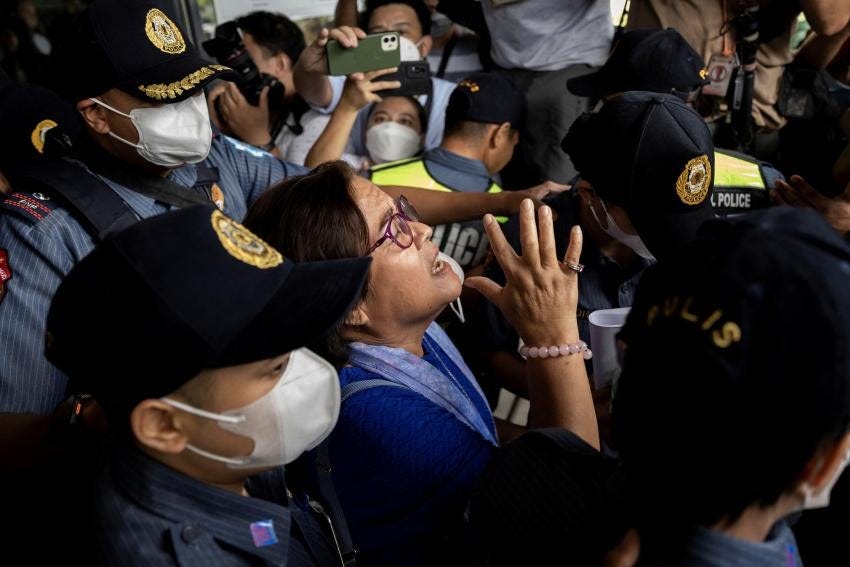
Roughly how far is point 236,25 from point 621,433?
11.1 feet

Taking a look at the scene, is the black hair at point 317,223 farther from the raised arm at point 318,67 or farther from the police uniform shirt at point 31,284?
the raised arm at point 318,67

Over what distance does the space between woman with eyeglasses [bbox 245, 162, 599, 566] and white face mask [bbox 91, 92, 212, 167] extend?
0.47 m

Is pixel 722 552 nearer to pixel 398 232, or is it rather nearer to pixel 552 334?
pixel 552 334

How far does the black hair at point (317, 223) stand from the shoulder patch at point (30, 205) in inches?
20.9

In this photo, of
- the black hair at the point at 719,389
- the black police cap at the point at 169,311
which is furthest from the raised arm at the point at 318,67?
the black hair at the point at 719,389

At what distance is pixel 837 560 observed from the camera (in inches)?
50.6

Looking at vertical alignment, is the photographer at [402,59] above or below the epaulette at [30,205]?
below

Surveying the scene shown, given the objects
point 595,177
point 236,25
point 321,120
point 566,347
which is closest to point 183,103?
point 595,177

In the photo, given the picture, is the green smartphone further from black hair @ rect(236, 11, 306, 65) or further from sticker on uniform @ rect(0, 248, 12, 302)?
sticker on uniform @ rect(0, 248, 12, 302)

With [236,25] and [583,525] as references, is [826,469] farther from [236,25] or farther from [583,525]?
[236,25]

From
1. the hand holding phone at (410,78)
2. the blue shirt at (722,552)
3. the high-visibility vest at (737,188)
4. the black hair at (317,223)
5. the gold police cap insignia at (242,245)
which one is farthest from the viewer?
the hand holding phone at (410,78)

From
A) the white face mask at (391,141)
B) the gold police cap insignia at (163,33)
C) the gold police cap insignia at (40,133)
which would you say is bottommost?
the white face mask at (391,141)

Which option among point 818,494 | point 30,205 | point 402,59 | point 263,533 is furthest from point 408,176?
point 818,494

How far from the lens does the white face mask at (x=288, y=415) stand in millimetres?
1117
